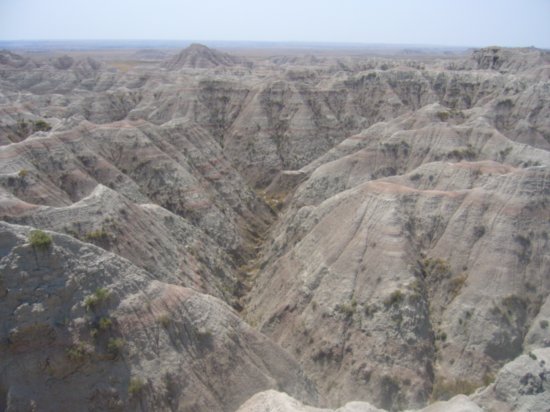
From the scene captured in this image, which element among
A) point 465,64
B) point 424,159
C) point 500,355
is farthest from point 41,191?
point 465,64

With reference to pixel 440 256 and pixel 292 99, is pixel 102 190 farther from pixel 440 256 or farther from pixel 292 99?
pixel 292 99

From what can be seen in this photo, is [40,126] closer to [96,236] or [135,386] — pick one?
[96,236]

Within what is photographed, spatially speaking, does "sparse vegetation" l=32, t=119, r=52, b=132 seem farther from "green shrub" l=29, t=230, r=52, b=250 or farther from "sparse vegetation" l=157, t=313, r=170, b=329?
"sparse vegetation" l=157, t=313, r=170, b=329

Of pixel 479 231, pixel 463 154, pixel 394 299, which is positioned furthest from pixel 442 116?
pixel 394 299

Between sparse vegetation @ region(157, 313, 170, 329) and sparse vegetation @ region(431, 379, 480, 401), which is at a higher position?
sparse vegetation @ region(157, 313, 170, 329)

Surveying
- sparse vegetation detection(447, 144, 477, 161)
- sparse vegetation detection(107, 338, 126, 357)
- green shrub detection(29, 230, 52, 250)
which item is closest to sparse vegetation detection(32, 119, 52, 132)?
green shrub detection(29, 230, 52, 250)

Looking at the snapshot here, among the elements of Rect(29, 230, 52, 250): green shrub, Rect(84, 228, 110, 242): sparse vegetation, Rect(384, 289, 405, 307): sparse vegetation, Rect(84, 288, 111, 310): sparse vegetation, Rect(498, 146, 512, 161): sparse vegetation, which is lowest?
Rect(384, 289, 405, 307): sparse vegetation
